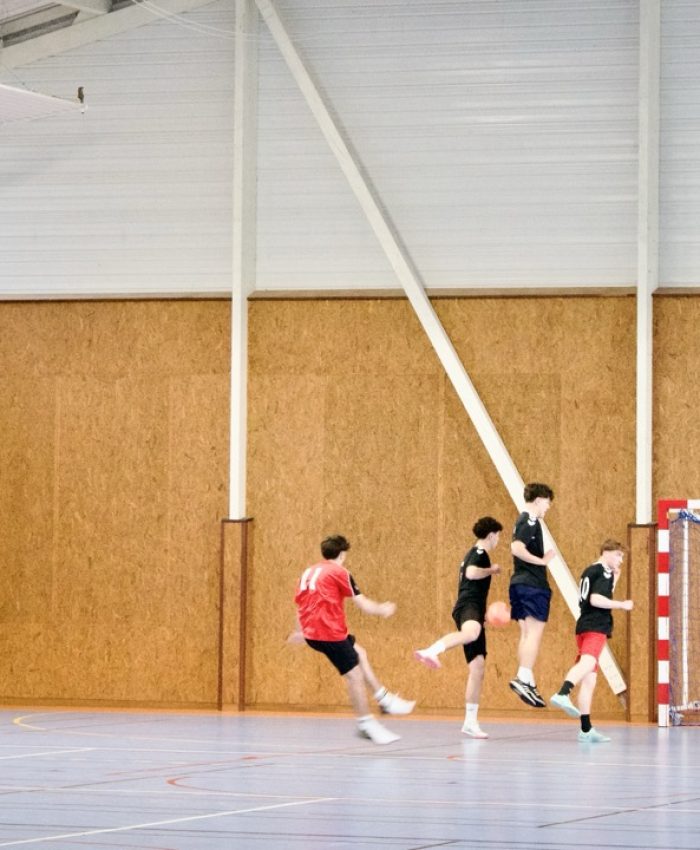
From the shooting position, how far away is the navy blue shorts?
15578mm

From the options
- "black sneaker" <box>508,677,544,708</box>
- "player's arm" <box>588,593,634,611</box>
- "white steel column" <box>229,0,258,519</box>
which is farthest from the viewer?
"white steel column" <box>229,0,258,519</box>

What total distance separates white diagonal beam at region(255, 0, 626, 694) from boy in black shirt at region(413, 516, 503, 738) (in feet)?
8.64

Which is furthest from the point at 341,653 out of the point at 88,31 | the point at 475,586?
the point at 88,31

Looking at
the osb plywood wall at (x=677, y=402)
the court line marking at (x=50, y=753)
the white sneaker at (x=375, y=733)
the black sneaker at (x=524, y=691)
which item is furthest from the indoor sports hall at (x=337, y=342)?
the court line marking at (x=50, y=753)

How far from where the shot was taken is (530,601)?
15602mm

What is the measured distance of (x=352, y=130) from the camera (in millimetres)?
19219

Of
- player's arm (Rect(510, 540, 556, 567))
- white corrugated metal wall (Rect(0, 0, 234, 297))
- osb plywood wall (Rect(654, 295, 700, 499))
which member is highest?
white corrugated metal wall (Rect(0, 0, 234, 297))

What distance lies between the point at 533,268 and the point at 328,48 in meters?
3.61

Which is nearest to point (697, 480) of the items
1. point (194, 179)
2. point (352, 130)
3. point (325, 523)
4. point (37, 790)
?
point (325, 523)

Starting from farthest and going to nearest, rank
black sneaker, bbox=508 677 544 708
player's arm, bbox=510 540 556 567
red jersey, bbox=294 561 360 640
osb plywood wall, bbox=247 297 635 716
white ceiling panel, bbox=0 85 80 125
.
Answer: osb plywood wall, bbox=247 297 635 716 < white ceiling panel, bbox=0 85 80 125 < player's arm, bbox=510 540 556 567 < black sneaker, bbox=508 677 544 708 < red jersey, bbox=294 561 360 640

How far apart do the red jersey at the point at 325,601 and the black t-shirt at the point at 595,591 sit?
2358 millimetres

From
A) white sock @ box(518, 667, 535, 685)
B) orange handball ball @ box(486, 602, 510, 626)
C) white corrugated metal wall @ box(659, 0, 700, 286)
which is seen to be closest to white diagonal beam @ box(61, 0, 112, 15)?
white corrugated metal wall @ box(659, 0, 700, 286)

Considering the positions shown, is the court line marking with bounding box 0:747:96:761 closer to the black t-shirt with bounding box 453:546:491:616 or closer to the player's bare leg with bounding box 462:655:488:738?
the player's bare leg with bounding box 462:655:488:738

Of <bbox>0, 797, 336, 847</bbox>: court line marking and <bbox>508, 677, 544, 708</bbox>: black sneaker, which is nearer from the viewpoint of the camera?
<bbox>0, 797, 336, 847</bbox>: court line marking
